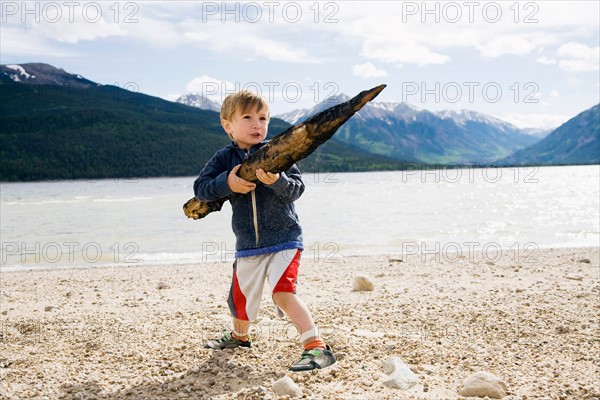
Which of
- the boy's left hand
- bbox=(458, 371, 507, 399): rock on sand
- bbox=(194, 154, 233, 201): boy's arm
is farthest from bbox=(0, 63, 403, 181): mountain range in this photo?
bbox=(458, 371, 507, 399): rock on sand

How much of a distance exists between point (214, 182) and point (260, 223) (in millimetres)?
559

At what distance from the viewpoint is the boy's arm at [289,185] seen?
4289 millimetres

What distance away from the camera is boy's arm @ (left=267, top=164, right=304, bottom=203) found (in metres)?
4.29

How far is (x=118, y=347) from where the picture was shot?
545 centimetres

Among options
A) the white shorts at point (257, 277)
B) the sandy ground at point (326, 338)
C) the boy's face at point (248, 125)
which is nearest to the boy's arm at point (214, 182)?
the boy's face at point (248, 125)

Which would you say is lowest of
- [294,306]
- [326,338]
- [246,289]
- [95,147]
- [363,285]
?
[363,285]

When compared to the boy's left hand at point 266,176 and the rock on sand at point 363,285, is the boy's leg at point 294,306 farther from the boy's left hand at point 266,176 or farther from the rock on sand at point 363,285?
the rock on sand at point 363,285

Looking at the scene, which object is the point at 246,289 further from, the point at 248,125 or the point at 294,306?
the point at 248,125

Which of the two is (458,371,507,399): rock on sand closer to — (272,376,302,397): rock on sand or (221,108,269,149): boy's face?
(272,376,302,397): rock on sand

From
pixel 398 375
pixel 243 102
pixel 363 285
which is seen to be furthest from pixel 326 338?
pixel 363 285

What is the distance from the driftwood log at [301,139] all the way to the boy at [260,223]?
0.74 feet

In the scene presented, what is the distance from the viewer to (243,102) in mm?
4492

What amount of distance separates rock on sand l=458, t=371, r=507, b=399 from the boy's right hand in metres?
2.36

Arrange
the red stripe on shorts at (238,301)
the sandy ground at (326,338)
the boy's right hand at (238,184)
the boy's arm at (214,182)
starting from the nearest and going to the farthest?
the sandy ground at (326,338), the boy's right hand at (238,184), the boy's arm at (214,182), the red stripe on shorts at (238,301)
